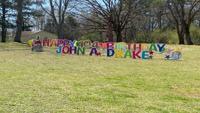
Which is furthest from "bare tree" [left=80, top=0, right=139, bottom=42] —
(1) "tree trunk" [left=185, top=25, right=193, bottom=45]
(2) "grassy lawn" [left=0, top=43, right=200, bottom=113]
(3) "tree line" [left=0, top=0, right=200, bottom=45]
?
(2) "grassy lawn" [left=0, top=43, right=200, bottom=113]

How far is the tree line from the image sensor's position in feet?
192

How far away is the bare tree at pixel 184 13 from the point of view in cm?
5816

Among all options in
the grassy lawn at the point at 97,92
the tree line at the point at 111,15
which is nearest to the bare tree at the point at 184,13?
the tree line at the point at 111,15

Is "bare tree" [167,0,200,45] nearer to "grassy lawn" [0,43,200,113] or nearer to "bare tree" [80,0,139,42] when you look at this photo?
"bare tree" [80,0,139,42]

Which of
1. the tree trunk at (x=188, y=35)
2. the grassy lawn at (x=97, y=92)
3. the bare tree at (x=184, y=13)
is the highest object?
the bare tree at (x=184, y=13)

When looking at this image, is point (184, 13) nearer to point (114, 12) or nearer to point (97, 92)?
point (114, 12)

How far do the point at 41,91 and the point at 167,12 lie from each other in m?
55.6

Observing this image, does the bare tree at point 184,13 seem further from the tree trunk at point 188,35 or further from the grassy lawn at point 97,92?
the grassy lawn at point 97,92

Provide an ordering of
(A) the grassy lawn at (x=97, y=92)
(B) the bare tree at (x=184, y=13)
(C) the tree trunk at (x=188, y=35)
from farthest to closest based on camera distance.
Result: (B) the bare tree at (x=184, y=13) < (C) the tree trunk at (x=188, y=35) < (A) the grassy lawn at (x=97, y=92)

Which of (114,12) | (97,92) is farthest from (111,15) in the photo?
(97,92)

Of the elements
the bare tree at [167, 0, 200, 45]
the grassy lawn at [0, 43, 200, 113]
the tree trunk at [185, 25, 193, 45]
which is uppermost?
the bare tree at [167, 0, 200, 45]

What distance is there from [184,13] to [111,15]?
9461mm

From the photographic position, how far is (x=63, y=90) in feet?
32.9

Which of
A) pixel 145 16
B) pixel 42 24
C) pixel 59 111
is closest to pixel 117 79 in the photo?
pixel 59 111
